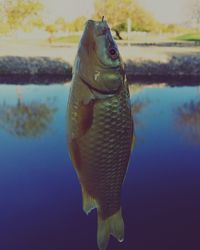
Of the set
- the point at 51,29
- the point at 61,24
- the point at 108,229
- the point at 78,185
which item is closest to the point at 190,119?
the point at 78,185

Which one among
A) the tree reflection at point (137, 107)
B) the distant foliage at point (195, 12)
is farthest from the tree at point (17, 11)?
the distant foliage at point (195, 12)

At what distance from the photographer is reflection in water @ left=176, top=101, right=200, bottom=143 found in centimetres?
814

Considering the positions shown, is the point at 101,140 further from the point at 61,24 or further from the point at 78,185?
the point at 61,24

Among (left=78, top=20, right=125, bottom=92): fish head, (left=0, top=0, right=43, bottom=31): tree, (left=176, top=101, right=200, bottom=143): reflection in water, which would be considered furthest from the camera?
(left=0, top=0, right=43, bottom=31): tree

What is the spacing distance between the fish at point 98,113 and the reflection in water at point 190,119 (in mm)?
7062

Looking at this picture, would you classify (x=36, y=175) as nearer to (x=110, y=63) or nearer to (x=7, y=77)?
(x=110, y=63)

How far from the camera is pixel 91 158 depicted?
2.72 feet

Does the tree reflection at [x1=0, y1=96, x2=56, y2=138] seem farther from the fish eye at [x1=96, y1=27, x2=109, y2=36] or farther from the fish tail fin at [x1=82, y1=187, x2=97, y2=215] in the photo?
the fish eye at [x1=96, y1=27, x2=109, y2=36]

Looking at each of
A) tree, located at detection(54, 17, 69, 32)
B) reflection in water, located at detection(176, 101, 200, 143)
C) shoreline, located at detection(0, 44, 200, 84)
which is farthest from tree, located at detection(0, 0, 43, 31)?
reflection in water, located at detection(176, 101, 200, 143)

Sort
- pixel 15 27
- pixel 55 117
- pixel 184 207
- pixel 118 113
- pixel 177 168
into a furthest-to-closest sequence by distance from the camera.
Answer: pixel 15 27, pixel 55 117, pixel 177 168, pixel 184 207, pixel 118 113

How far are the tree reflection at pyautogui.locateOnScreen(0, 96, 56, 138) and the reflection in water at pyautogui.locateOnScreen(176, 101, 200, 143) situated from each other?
2514mm

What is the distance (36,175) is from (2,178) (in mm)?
451

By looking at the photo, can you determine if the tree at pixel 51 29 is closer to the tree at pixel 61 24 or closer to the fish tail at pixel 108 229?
the tree at pixel 61 24

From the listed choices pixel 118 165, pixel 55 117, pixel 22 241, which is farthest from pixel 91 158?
pixel 55 117
